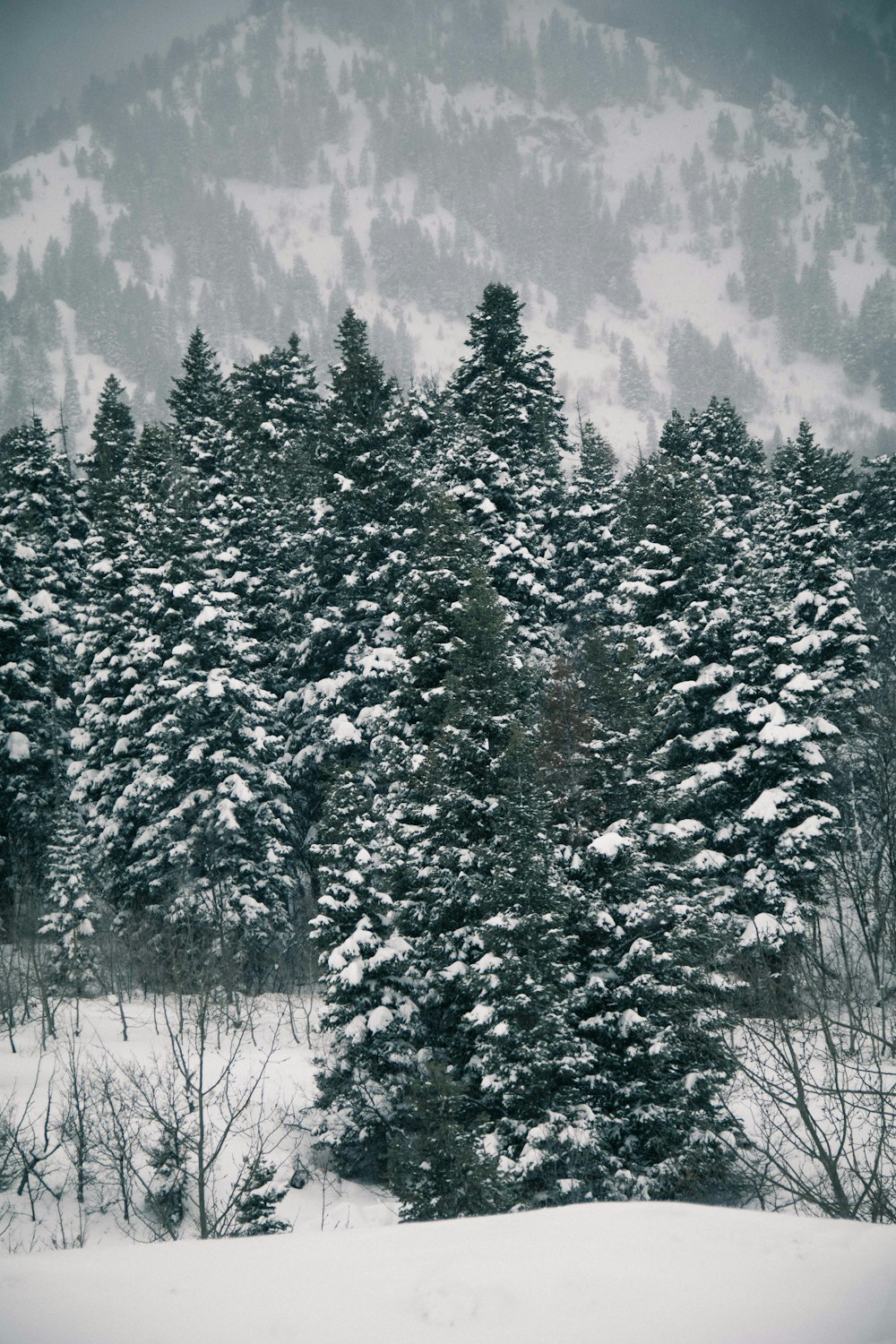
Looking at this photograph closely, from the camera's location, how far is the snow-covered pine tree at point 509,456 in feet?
79.3

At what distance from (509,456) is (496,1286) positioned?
24.1 metres

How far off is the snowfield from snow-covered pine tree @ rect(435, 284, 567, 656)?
18523 mm

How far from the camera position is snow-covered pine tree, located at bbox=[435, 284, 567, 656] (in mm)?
24172

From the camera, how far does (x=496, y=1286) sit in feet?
15.0

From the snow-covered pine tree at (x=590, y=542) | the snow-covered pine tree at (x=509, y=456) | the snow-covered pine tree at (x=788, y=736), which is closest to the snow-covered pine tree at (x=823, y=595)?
the snow-covered pine tree at (x=788, y=736)

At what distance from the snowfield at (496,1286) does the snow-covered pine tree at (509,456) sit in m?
18.5

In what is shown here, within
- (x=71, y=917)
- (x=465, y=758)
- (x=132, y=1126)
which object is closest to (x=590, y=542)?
(x=465, y=758)

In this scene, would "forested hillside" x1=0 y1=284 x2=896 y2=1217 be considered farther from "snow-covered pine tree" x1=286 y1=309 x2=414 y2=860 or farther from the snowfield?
the snowfield

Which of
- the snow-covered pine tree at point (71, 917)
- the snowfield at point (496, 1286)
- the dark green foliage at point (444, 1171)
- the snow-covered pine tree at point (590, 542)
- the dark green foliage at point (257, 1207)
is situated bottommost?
the dark green foliage at point (257, 1207)

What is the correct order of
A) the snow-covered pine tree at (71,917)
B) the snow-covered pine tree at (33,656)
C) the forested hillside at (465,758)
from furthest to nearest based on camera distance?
the snow-covered pine tree at (33,656)
the snow-covered pine tree at (71,917)
the forested hillside at (465,758)

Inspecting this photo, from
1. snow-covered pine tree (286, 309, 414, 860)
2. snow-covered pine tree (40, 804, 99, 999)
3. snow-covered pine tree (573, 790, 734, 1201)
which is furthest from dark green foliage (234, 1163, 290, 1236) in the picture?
snow-covered pine tree (286, 309, 414, 860)

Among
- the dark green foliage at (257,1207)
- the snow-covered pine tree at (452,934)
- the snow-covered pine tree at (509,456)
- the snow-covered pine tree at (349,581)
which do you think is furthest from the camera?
the snow-covered pine tree at (509,456)

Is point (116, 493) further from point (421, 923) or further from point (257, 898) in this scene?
point (421, 923)

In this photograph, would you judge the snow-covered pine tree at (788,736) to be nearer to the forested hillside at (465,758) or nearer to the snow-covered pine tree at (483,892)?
the forested hillside at (465,758)
